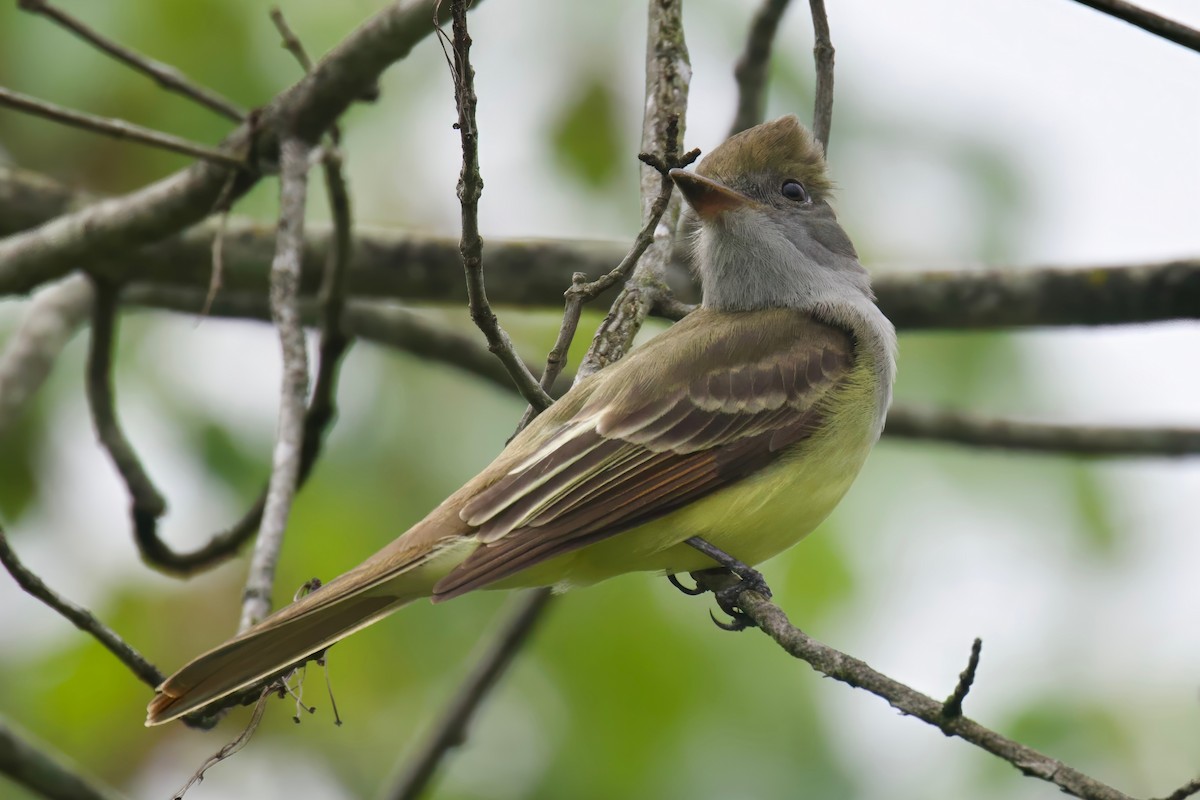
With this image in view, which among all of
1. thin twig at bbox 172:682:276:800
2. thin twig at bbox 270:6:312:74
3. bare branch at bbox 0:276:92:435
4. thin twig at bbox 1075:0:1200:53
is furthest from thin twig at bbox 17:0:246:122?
thin twig at bbox 1075:0:1200:53

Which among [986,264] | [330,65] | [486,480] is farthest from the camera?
[986,264]

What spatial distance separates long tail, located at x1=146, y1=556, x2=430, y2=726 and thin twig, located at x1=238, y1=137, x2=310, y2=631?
0.14 m

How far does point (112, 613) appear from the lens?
5750mm

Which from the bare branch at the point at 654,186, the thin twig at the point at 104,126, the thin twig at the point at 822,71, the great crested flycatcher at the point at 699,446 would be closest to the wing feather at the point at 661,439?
the great crested flycatcher at the point at 699,446

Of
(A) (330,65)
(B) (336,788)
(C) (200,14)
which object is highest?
(C) (200,14)

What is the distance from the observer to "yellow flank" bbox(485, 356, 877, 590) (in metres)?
3.85

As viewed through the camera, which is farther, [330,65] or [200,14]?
[200,14]

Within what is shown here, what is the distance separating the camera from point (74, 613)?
3174 mm

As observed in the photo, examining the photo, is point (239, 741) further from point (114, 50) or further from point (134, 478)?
point (114, 50)

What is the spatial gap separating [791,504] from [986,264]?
2660mm

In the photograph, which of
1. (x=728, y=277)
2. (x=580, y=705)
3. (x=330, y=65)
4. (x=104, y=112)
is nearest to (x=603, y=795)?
(x=580, y=705)

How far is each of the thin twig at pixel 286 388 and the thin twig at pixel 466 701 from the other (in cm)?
132

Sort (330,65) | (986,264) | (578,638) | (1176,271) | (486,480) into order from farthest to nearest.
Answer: (986,264) < (578,638) < (1176,271) < (330,65) < (486,480)

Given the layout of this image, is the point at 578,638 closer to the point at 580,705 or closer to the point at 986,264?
the point at 580,705
